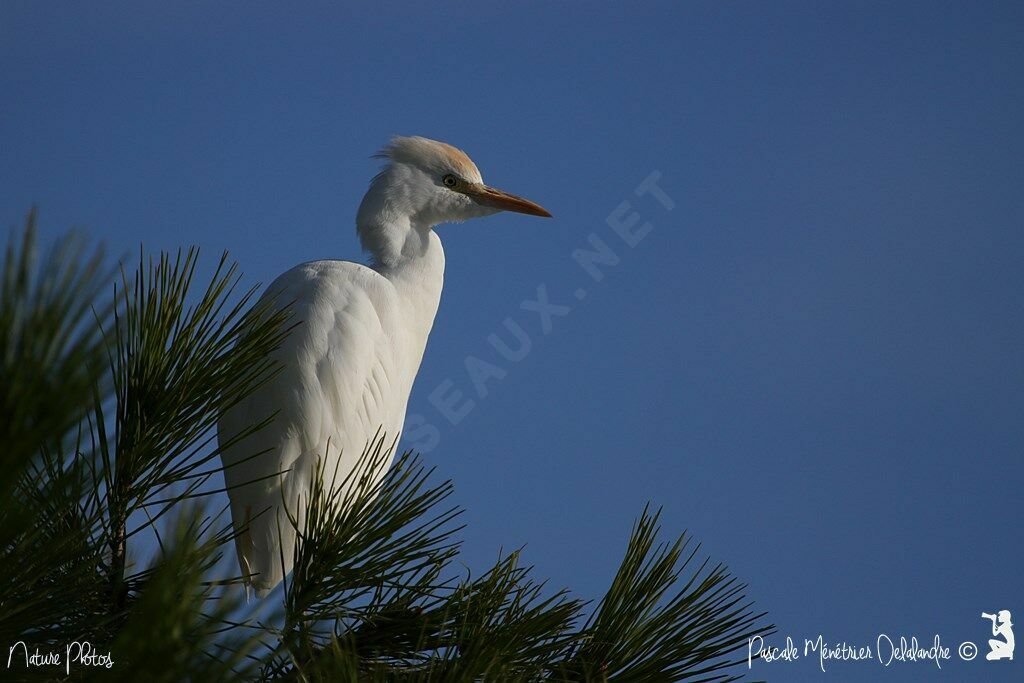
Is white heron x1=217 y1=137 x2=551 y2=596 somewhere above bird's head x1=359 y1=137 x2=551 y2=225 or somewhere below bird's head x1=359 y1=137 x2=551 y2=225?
below

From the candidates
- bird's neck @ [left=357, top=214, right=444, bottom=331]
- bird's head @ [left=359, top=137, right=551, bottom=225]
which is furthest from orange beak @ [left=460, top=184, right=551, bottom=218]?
bird's neck @ [left=357, top=214, right=444, bottom=331]

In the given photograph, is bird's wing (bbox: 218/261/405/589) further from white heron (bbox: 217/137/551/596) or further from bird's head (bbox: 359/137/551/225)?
bird's head (bbox: 359/137/551/225)

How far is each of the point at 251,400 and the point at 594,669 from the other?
2.18m

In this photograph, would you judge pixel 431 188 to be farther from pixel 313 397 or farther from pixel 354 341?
pixel 313 397

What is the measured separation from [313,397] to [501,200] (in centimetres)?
181

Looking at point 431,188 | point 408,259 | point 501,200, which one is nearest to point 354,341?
point 408,259

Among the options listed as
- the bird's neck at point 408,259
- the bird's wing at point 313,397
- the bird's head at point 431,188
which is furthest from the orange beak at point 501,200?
the bird's wing at point 313,397

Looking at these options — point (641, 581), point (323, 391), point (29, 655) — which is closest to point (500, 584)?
point (641, 581)

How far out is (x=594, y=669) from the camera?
1.83m

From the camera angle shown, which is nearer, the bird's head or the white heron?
the white heron

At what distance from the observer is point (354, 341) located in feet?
12.5

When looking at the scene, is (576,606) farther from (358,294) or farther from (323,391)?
(358,294)

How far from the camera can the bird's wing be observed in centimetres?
344

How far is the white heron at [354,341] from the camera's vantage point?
3.47m
